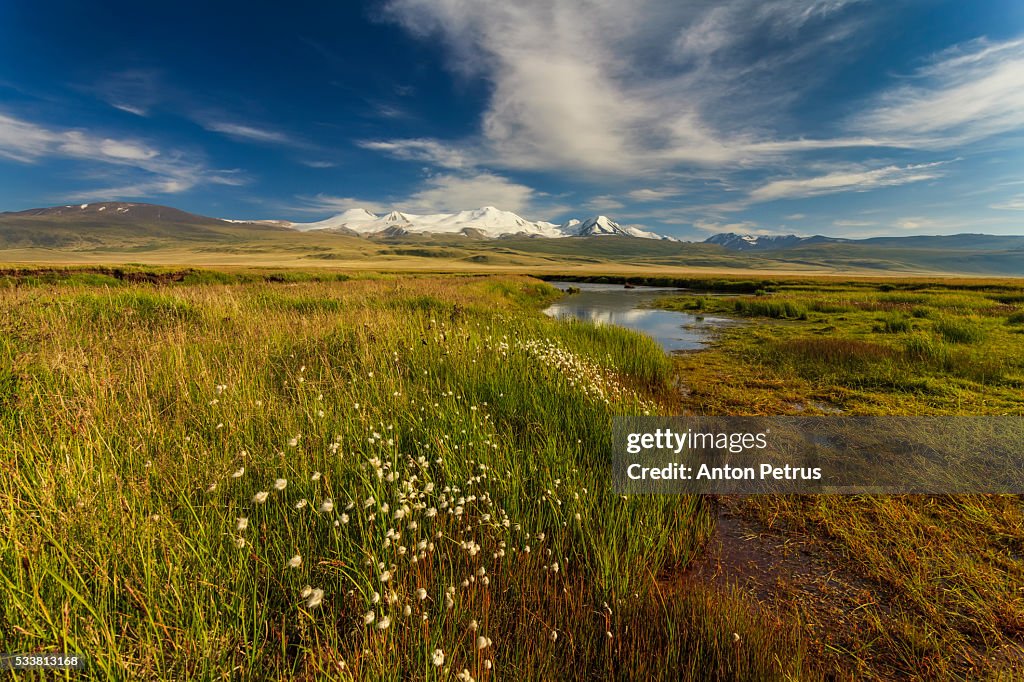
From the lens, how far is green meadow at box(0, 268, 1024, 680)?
2.37 metres

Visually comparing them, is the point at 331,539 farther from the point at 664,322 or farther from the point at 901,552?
the point at 664,322

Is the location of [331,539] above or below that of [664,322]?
above

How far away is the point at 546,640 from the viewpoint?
283 centimetres

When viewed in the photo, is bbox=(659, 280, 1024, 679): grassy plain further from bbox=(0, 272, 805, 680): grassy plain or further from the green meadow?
bbox=(0, 272, 805, 680): grassy plain

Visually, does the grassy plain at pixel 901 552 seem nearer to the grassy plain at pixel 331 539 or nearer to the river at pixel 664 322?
the grassy plain at pixel 331 539

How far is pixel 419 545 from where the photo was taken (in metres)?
2.48

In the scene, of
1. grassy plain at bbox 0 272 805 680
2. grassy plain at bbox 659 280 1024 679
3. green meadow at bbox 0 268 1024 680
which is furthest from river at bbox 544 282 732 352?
grassy plain at bbox 0 272 805 680

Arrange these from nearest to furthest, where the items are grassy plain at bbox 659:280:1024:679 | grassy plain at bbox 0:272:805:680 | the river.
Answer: grassy plain at bbox 0:272:805:680 < grassy plain at bbox 659:280:1024:679 < the river

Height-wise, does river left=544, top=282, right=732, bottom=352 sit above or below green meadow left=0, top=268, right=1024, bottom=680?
below

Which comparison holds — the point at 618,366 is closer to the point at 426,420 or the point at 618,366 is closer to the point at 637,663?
the point at 426,420

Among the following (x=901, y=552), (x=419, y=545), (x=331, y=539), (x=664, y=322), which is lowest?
(x=664, y=322)

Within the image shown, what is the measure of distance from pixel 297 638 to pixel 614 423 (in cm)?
427

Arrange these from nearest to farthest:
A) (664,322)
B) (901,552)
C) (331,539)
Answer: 1. (331,539)
2. (901,552)
3. (664,322)

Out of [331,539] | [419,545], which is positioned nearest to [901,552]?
[419,545]
